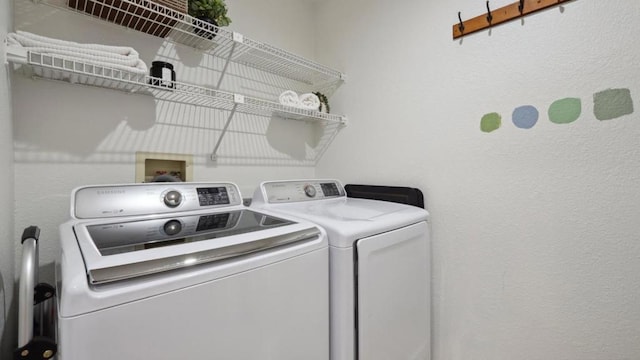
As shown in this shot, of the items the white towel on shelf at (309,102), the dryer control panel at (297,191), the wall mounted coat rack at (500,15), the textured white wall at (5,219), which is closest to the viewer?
the textured white wall at (5,219)

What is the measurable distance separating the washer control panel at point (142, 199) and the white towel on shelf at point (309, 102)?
2.40 ft

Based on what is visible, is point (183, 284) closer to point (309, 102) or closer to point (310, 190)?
point (310, 190)

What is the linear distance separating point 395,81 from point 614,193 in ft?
3.48

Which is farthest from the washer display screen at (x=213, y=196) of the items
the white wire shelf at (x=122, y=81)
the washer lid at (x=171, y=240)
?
the white wire shelf at (x=122, y=81)

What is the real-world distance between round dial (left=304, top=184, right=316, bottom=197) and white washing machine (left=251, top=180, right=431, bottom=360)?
3.4 inches

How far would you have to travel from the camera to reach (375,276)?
99cm

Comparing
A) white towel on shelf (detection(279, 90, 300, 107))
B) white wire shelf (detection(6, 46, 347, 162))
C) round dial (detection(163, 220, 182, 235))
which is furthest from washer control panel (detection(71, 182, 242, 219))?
white towel on shelf (detection(279, 90, 300, 107))

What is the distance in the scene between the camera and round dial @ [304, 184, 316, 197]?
1.53 m

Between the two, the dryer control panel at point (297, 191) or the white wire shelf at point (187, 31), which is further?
the dryer control panel at point (297, 191)

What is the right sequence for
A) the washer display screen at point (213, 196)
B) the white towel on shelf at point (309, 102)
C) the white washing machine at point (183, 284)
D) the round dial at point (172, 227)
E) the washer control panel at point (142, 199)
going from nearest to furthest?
the white washing machine at point (183, 284), the round dial at point (172, 227), the washer control panel at point (142, 199), the washer display screen at point (213, 196), the white towel on shelf at point (309, 102)

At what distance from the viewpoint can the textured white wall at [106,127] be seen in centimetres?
107

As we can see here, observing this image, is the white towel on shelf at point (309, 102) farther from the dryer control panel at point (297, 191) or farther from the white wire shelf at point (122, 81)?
the dryer control panel at point (297, 191)

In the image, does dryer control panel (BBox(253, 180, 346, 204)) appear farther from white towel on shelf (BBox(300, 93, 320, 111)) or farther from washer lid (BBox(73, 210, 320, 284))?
white towel on shelf (BBox(300, 93, 320, 111))

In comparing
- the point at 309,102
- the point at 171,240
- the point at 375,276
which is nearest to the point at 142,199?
the point at 171,240
